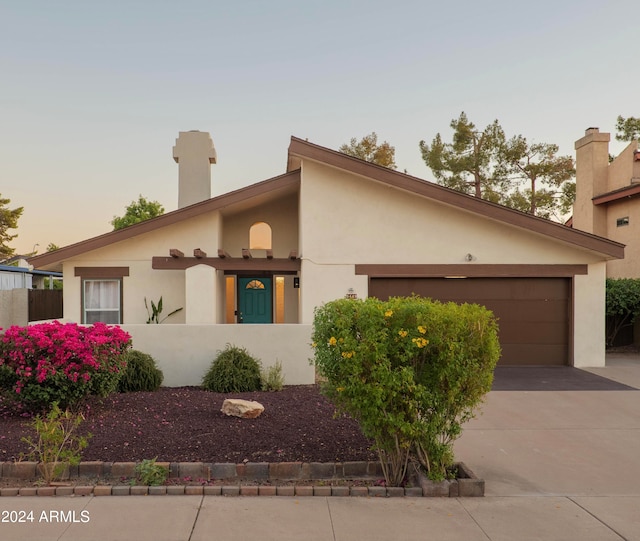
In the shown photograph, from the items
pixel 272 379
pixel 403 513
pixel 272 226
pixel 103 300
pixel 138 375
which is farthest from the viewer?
pixel 272 226

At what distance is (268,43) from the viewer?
1758 cm

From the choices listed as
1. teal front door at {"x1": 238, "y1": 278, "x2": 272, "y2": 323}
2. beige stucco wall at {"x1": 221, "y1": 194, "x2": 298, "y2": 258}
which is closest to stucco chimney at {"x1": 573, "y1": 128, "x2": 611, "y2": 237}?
beige stucco wall at {"x1": 221, "y1": 194, "x2": 298, "y2": 258}

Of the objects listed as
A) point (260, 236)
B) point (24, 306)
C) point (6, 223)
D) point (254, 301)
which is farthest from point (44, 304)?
point (6, 223)

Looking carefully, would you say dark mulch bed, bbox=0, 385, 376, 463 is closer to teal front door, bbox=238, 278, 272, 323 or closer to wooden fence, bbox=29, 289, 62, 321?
teal front door, bbox=238, 278, 272, 323

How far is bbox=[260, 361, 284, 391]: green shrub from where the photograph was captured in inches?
357

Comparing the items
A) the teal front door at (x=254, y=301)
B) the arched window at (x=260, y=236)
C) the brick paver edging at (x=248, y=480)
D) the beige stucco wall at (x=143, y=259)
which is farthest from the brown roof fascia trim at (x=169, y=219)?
the brick paver edging at (x=248, y=480)

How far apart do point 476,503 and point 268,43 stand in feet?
56.2

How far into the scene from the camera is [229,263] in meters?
12.6

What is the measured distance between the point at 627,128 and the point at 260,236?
87.4 ft

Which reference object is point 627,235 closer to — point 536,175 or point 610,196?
point 610,196

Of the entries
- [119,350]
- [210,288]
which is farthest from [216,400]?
[210,288]

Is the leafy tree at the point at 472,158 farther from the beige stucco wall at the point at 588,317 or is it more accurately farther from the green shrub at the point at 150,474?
the green shrub at the point at 150,474

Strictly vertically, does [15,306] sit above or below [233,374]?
above

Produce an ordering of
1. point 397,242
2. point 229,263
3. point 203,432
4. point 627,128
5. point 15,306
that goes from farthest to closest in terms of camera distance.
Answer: point 627,128
point 15,306
point 229,263
point 397,242
point 203,432
